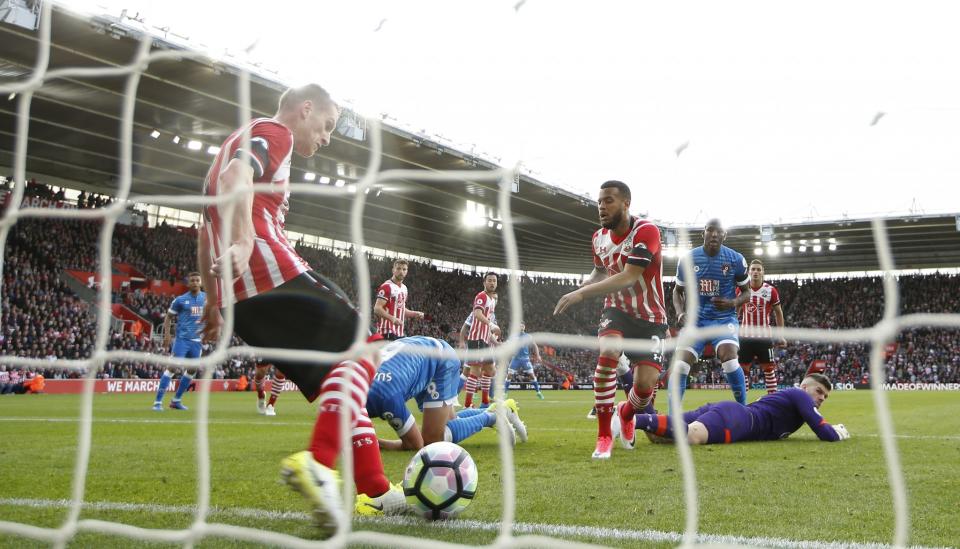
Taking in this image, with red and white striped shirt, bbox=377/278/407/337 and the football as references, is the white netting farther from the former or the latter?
red and white striped shirt, bbox=377/278/407/337

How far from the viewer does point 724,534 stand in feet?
8.04

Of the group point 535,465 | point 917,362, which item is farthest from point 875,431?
point 917,362

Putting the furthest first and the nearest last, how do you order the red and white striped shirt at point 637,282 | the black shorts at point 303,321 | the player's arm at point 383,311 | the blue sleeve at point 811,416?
the player's arm at point 383,311 → the blue sleeve at point 811,416 → the red and white striped shirt at point 637,282 → the black shorts at point 303,321

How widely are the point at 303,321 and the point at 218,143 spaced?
1723 centimetres

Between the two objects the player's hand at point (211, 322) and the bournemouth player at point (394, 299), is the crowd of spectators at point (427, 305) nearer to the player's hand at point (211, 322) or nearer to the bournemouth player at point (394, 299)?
the bournemouth player at point (394, 299)

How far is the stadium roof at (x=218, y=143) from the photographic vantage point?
42.5 ft

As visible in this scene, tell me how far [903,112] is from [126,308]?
2214 cm

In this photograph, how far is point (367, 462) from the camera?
2.78 m

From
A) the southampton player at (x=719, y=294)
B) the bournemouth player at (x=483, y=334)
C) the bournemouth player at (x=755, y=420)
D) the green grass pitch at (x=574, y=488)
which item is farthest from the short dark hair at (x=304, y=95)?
the bournemouth player at (x=483, y=334)

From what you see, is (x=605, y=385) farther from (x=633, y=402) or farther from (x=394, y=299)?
(x=394, y=299)

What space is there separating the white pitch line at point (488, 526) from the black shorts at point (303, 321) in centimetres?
57

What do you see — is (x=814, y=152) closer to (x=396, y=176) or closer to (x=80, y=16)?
(x=396, y=176)

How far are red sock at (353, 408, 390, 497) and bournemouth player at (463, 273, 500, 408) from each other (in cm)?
731

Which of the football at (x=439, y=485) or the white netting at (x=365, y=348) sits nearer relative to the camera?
the white netting at (x=365, y=348)
